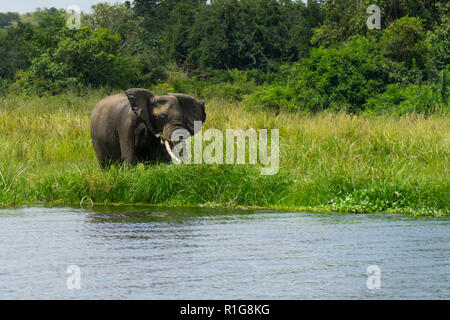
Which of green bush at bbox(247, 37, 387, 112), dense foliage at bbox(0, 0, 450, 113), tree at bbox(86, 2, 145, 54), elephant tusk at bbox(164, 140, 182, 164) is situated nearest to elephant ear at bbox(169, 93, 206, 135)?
elephant tusk at bbox(164, 140, 182, 164)

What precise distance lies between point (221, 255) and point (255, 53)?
111ft

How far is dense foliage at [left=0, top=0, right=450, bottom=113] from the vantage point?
22547 millimetres

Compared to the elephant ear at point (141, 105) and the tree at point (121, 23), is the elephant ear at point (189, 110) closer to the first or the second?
the elephant ear at point (141, 105)

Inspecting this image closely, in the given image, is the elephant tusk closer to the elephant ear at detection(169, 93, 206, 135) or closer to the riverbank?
the riverbank

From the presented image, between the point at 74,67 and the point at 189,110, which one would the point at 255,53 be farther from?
the point at 189,110

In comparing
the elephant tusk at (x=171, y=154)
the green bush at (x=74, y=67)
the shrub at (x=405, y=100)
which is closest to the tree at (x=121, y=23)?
the green bush at (x=74, y=67)

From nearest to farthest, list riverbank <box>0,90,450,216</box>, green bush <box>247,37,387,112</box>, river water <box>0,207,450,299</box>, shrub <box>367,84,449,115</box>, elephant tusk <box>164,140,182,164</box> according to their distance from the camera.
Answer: river water <box>0,207,450,299</box> → riverbank <box>0,90,450,216</box> → elephant tusk <box>164,140,182,164</box> → shrub <box>367,84,449,115</box> → green bush <box>247,37,387,112</box>

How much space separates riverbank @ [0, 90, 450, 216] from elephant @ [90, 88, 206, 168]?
35cm

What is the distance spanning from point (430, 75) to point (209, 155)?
15.8 metres

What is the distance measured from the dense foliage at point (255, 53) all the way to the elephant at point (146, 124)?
355 inches

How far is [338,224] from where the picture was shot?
386 inches

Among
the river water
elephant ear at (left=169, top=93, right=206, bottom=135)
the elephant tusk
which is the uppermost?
elephant ear at (left=169, top=93, right=206, bottom=135)

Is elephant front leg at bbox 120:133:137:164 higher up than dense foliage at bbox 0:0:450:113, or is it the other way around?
dense foliage at bbox 0:0:450:113

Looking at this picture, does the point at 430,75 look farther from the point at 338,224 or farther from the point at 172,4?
the point at 172,4
